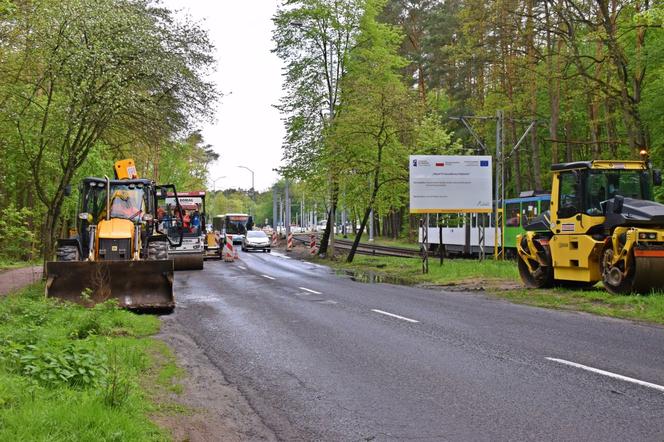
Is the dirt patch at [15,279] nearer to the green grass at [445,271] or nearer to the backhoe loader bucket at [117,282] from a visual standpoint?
the backhoe loader bucket at [117,282]

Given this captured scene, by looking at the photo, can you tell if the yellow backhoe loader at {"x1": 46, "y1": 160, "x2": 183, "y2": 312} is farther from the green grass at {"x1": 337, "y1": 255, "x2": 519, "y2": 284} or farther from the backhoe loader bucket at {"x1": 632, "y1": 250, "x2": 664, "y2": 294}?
the green grass at {"x1": 337, "y1": 255, "x2": 519, "y2": 284}

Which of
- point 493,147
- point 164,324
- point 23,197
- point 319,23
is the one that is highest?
point 319,23

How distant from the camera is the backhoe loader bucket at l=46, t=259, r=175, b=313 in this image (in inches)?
532

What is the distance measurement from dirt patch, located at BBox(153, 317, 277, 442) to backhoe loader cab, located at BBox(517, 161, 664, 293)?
9975 mm

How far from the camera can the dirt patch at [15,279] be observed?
18.8m

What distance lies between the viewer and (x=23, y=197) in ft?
118

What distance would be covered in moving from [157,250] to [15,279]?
7915mm

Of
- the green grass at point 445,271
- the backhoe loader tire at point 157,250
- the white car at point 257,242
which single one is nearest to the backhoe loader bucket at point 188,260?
the green grass at point 445,271

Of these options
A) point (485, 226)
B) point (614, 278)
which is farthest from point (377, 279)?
point (485, 226)

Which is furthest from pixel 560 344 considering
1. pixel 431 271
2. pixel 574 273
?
pixel 431 271

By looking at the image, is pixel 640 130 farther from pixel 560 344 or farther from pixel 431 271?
pixel 560 344

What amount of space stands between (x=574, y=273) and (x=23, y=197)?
29.5 m

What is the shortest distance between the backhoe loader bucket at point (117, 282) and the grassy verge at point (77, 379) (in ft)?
9.41

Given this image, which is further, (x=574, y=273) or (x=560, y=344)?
(x=574, y=273)
